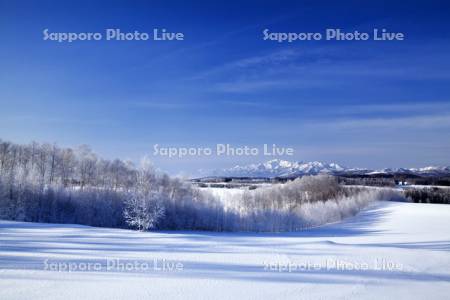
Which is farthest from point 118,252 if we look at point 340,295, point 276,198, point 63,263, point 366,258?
point 276,198

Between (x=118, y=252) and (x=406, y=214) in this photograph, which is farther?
(x=406, y=214)

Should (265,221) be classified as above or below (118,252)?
below

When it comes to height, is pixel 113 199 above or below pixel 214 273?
below

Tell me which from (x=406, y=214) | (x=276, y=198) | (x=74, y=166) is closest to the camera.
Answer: (x=406, y=214)

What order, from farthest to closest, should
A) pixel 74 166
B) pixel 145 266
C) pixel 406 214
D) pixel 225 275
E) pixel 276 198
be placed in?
pixel 276 198
pixel 74 166
pixel 406 214
pixel 145 266
pixel 225 275

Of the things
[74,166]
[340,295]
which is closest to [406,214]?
[340,295]

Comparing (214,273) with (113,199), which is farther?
(113,199)

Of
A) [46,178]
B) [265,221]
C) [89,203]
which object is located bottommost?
[265,221]

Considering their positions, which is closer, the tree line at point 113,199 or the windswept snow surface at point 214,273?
the windswept snow surface at point 214,273

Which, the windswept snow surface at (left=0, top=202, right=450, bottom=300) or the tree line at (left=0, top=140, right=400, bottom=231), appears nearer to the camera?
the windswept snow surface at (left=0, top=202, right=450, bottom=300)

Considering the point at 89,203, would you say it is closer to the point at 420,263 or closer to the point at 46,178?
the point at 46,178
